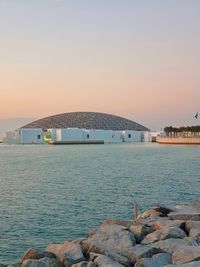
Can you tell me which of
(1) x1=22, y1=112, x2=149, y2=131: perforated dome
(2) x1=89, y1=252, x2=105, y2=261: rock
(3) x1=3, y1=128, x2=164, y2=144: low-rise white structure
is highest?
(1) x1=22, y1=112, x2=149, y2=131: perforated dome

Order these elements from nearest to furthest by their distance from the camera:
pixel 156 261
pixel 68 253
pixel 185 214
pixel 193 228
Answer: pixel 156 261 < pixel 68 253 < pixel 193 228 < pixel 185 214

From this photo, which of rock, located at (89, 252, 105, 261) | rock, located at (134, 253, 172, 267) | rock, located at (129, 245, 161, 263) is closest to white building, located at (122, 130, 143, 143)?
rock, located at (129, 245, 161, 263)

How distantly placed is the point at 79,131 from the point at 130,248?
12470 centimetres

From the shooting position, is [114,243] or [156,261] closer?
[156,261]

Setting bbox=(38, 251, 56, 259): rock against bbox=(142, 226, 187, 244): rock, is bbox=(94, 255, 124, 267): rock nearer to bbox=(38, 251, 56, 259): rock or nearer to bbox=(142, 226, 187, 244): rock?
bbox=(38, 251, 56, 259): rock

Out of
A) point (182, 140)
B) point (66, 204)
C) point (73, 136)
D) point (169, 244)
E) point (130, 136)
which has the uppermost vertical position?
point (73, 136)

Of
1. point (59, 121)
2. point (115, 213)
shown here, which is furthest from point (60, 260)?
point (59, 121)

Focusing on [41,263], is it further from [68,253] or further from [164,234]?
[164,234]

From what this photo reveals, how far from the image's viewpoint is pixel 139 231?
8930 mm

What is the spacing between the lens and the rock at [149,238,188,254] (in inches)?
302

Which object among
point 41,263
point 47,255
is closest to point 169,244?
point 47,255

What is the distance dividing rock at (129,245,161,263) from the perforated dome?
15075 centimetres

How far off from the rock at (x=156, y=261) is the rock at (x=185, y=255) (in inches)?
4.3

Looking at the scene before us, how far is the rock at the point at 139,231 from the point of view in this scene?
8.84m
